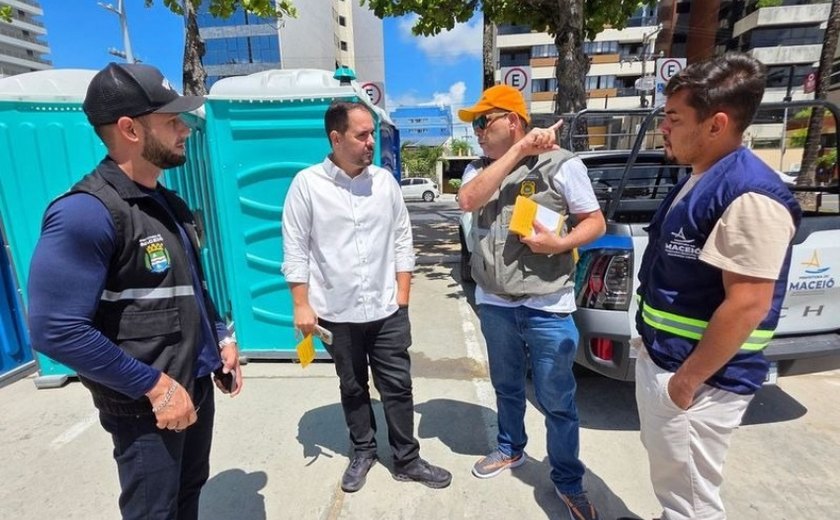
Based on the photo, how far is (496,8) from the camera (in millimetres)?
7473

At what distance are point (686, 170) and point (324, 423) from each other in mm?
4158

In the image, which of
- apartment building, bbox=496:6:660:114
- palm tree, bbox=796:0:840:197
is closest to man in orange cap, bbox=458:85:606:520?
palm tree, bbox=796:0:840:197

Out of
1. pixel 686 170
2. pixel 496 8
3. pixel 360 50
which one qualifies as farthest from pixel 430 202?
pixel 360 50

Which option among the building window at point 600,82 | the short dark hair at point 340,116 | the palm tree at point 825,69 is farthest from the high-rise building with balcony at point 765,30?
the short dark hair at point 340,116

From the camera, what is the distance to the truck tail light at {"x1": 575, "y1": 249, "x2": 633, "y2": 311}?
255 centimetres

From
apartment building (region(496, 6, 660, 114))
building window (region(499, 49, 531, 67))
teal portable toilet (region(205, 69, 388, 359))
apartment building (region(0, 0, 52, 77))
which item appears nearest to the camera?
teal portable toilet (region(205, 69, 388, 359))

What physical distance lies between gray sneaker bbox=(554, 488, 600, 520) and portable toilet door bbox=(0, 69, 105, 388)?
3.94 m

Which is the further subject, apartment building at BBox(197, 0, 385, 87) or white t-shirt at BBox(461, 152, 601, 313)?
apartment building at BBox(197, 0, 385, 87)

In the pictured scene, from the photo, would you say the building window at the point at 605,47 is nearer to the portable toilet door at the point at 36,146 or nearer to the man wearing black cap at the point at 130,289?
the portable toilet door at the point at 36,146

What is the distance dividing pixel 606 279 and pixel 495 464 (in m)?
1.23

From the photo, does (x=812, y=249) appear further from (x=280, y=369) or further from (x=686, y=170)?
(x=280, y=369)

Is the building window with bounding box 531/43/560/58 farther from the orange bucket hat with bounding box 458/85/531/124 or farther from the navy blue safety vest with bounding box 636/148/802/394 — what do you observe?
the navy blue safety vest with bounding box 636/148/802/394

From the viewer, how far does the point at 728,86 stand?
1323 millimetres

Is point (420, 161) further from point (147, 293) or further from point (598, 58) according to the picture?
point (147, 293)
